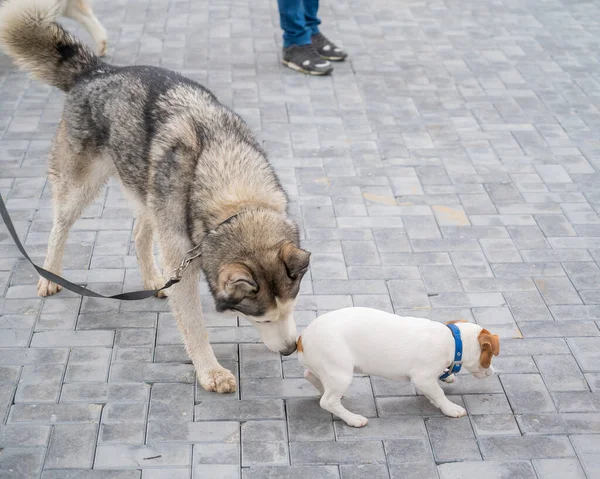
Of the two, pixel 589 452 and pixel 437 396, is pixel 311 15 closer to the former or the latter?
pixel 437 396

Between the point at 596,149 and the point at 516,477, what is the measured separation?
12.4ft

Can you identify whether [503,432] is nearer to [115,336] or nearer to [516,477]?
[516,477]

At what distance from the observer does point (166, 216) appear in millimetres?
3838

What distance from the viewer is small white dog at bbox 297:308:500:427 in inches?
141

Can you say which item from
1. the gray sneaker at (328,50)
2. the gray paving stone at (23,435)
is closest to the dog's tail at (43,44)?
the gray paving stone at (23,435)

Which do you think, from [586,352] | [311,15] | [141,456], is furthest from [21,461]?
[311,15]

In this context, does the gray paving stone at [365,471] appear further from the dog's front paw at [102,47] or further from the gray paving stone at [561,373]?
the dog's front paw at [102,47]

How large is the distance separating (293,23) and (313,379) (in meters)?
4.80

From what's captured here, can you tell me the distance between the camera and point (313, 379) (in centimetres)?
383

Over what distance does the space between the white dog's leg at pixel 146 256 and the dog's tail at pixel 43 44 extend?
0.91 meters

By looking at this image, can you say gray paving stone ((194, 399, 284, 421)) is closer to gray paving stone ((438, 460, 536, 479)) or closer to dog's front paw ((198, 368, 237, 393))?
dog's front paw ((198, 368, 237, 393))

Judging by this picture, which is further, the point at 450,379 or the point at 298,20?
the point at 298,20

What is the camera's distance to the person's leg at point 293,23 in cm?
762

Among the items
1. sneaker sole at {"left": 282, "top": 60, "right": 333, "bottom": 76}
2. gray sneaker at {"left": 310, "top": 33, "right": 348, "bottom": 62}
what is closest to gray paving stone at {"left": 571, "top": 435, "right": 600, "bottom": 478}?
sneaker sole at {"left": 282, "top": 60, "right": 333, "bottom": 76}
